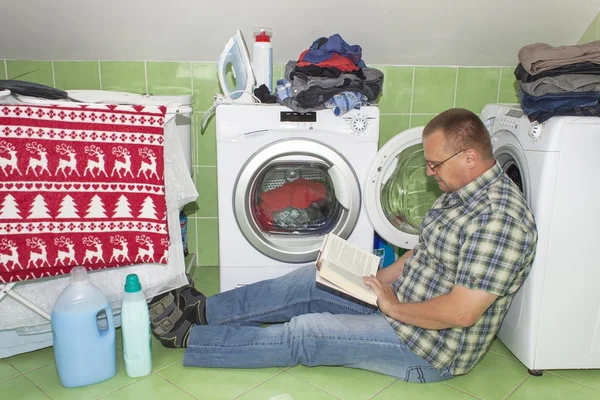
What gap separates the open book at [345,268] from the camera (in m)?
1.55

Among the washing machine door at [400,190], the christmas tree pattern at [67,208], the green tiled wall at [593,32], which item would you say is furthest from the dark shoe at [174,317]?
the green tiled wall at [593,32]

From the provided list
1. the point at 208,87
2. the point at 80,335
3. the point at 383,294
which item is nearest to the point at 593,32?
the point at 383,294

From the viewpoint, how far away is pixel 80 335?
5.02ft

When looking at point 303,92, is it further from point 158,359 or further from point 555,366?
point 555,366

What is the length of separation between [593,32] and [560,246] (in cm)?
130

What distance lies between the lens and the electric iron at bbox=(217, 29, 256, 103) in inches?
82.0

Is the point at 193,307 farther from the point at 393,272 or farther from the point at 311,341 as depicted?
the point at 393,272

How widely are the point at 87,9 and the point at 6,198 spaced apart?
103cm

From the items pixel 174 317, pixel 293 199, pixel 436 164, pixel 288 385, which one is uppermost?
pixel 436 164

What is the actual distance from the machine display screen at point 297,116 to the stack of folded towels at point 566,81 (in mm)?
749

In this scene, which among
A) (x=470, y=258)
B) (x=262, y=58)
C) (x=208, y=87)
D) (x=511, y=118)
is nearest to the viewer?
(x=470, y=258)

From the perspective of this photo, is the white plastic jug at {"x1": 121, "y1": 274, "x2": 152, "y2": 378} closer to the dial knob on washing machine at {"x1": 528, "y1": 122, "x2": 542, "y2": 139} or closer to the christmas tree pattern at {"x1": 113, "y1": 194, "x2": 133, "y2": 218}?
the christmas tree pattern at {"x1": 113, "y1": 194, "x2": 133, "y2": 218}

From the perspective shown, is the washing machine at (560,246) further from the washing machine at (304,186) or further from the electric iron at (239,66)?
the electric iron at (239,66)

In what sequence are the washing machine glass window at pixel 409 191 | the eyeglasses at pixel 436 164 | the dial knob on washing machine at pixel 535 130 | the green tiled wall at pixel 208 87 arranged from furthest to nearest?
the green tiled wall at pixel 208 87
the washing machine glass window at pixel 409 191
the dial knob on washing machine at pixel 535 130
the eyeglasses at pixel 436 164
